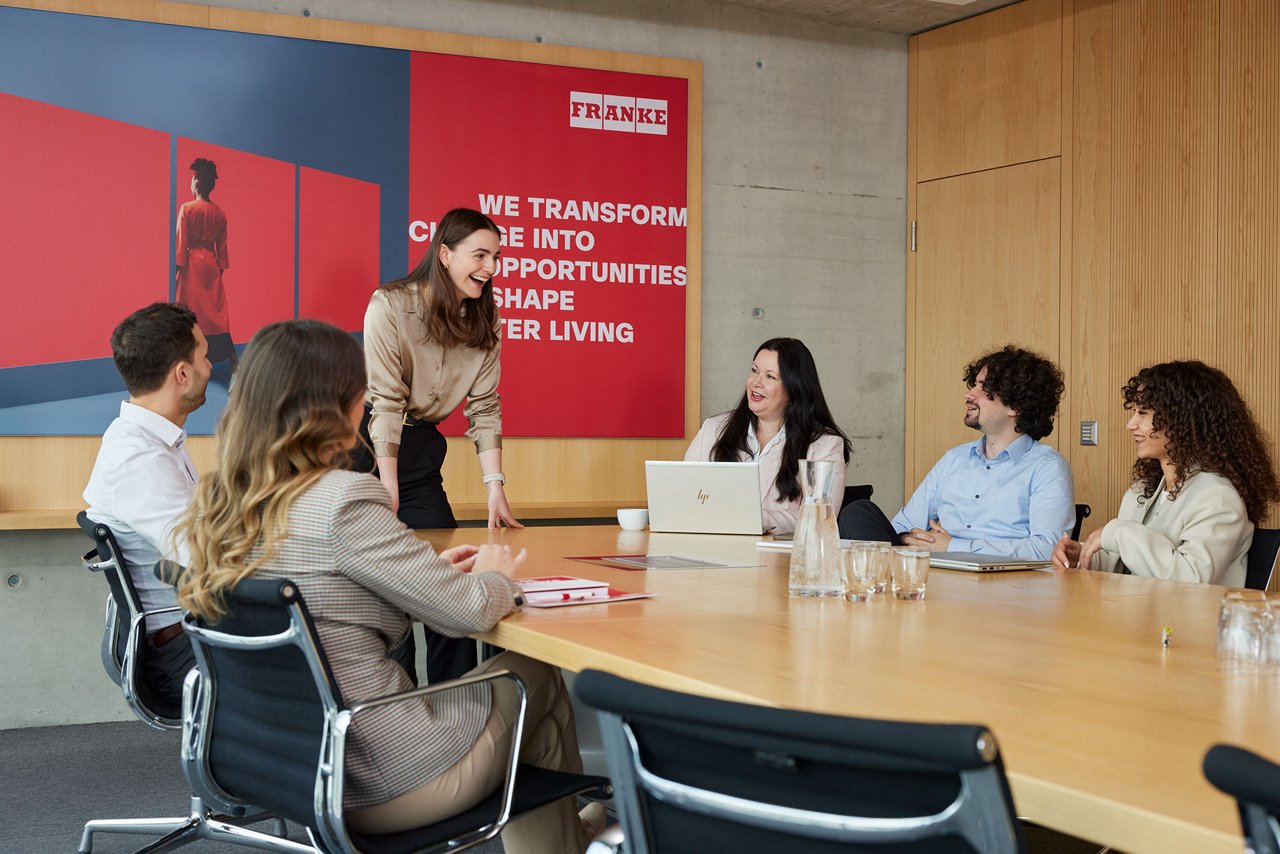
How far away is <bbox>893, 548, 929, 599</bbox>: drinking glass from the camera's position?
231cm

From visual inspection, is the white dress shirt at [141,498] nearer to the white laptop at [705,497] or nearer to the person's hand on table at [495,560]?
the person's hand on table at [495,560]

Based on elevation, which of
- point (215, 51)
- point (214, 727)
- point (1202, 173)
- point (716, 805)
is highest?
point (215, 51)

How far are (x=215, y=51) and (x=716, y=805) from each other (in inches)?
183

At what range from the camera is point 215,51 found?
16.3 feet

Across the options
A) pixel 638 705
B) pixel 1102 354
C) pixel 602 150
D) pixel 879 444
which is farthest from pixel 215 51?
pixel 638 705

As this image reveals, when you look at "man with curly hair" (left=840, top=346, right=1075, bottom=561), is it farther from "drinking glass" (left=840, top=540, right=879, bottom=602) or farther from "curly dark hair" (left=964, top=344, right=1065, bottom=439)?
"drinking glass" (left=840, top=540, right=879, bottom=602)

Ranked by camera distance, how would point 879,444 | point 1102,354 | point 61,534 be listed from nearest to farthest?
point 61,534 < point 1102,354 < point 879,444

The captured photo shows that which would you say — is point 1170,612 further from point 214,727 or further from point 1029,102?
point 1029,102

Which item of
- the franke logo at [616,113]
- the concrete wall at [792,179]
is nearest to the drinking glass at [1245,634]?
the concrete wall at [792,179]

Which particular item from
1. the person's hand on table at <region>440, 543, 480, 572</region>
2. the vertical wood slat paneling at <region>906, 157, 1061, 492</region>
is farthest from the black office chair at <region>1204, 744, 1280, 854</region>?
the vertical wood slat paneling at <region>906, 157, 1061, 492</region>

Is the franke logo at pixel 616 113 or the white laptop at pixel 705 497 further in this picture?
the franke logo at pixel 616 113

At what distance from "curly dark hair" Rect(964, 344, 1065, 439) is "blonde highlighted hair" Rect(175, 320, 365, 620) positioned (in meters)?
2.50

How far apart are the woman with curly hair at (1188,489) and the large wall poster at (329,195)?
8.72 ft

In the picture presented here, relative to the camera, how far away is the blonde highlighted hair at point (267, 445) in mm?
1961
